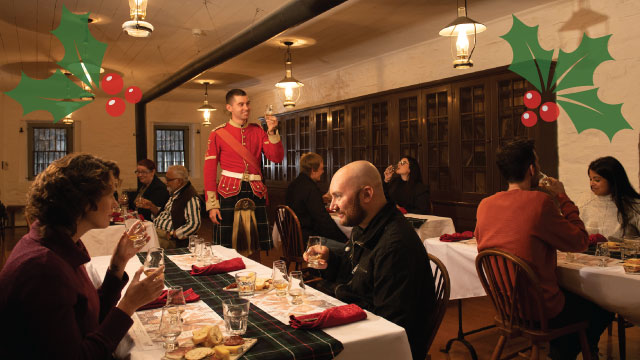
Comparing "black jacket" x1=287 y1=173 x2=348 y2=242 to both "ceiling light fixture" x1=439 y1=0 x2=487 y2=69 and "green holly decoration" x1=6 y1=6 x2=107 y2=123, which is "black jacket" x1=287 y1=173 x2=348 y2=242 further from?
"green holly decoration" x1=6 y1=6 x2=107 y2=123

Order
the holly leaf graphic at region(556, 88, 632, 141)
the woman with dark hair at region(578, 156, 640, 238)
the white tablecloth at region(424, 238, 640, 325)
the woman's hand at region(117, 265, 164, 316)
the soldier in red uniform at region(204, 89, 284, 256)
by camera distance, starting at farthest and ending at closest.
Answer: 1. the holly leaf graphic at region(556, 88, 632, 141)
2. the soldier in red uniform at region(204, 89, 284, 256)
3. the woman with dark hair at region(578, 156, 640, 238)
4. the white tablecloth at region(424, 238, 640, 325)
5. the woman's hand at region(117, 265, 164, 316)

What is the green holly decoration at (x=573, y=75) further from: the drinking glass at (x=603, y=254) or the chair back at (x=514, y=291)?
the chair back at (x=514, y=291)

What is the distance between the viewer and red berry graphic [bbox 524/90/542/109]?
495cm

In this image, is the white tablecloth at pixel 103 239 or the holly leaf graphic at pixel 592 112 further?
the holly leaf graphic at pixel 592 112

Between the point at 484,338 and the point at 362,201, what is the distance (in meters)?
2.18

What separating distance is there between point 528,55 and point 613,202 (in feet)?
8.04

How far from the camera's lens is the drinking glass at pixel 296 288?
179 centimetres

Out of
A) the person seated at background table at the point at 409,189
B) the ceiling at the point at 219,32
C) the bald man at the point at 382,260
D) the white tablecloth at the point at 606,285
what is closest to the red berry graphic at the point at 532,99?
the ceiling at the point at 219,32

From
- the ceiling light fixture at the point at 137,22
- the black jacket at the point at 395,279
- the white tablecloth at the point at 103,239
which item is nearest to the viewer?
the black jacket at the point at 395,279

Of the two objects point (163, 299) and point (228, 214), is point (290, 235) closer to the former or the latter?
point (228, 214)

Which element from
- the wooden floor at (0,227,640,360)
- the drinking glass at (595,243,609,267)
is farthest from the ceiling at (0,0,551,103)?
the drinking glass at (595,243,609,267)

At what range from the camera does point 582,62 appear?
4.72m

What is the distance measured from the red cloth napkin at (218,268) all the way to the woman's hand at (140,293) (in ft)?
2.58

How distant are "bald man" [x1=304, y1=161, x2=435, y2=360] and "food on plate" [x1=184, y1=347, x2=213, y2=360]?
0.69 m
